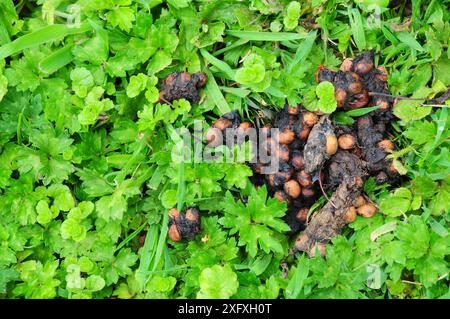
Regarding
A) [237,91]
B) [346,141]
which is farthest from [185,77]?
[346,141]

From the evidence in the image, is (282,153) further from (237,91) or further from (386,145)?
(386,145)

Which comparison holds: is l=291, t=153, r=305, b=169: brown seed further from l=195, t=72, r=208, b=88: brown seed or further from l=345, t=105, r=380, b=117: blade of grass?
l=195, t=72, r=208, b=88: brown seed

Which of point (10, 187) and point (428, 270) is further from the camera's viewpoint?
point (10, 187)

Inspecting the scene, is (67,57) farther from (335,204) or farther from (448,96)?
(448,96)

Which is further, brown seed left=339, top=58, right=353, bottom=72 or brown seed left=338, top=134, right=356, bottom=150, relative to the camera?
brown seed left=339, top=58, right=353, bottom=72

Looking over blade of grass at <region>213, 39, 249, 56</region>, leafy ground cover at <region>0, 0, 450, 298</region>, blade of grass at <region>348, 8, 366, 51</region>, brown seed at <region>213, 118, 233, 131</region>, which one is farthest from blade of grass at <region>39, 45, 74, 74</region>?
blade of grass at <region>348, 8, 366, 51</region>
